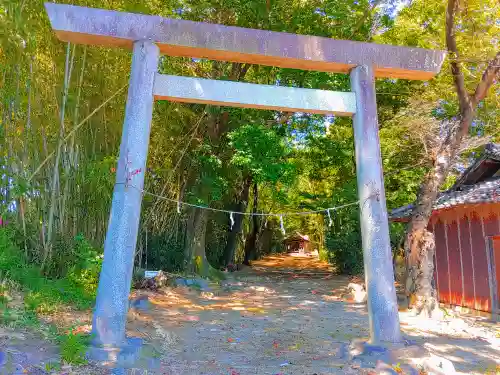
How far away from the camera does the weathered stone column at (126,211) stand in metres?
3.87

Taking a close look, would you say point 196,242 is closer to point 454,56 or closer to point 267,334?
point 267,334

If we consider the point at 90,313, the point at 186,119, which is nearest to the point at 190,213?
the point at 186,119

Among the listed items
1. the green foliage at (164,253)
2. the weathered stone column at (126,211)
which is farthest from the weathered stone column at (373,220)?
the green foliage at (164,253)

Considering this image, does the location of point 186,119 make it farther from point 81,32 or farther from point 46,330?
point 46,330

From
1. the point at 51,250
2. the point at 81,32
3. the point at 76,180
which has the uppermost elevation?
the point at 81,32

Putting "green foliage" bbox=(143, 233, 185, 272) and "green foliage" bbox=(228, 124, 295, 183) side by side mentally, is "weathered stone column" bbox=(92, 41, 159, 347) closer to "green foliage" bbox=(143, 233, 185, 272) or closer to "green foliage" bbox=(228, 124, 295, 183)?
"green foliage" bbox=(228, 124, 295, 183)

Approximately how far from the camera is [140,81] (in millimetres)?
4230

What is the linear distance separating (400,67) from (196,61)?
6.71 metres

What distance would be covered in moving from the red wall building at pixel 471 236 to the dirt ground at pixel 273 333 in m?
0.72

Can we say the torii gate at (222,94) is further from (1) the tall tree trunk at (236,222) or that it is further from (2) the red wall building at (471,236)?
(1) the tall tree trunk at (236,222)

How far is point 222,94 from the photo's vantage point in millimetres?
4383

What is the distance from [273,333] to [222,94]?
3485 millimetres

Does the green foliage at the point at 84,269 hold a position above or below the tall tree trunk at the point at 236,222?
below

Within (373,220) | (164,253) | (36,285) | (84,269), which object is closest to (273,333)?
(373,220)
